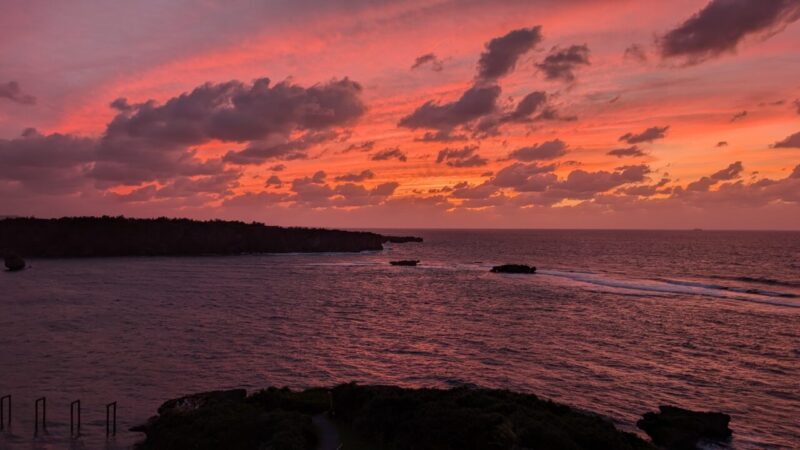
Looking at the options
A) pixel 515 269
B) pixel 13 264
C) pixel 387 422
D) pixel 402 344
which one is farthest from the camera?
pixel 515 269

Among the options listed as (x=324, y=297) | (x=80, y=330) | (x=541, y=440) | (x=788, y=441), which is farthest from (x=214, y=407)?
(x=324, y=297)

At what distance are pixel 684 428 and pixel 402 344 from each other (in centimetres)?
2230

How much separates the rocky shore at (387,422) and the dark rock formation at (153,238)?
14793 centimetres

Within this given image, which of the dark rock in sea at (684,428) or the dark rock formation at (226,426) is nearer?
the dark rock formation at (226,426)

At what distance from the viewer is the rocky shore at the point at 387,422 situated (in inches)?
773

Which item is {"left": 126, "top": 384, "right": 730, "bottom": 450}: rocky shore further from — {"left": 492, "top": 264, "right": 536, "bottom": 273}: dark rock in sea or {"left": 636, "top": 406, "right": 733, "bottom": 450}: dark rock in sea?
{"left": 492, "top": 264, "right": 536, "bottom": 273}: dark rock in sea

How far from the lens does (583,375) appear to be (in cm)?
3400

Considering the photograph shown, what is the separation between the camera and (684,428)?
23812 millimetres

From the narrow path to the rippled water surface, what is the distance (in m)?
7.52

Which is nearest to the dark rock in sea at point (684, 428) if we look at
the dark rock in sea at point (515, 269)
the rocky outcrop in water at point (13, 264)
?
the dark rock in sea at point (515, 269)

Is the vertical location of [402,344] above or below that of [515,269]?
below

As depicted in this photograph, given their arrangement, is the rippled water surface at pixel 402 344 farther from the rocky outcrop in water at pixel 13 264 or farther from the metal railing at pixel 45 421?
the rocky outcrop in water at pixel 13 264

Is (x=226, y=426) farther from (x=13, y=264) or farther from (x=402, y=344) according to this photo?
(x=13, y=264)

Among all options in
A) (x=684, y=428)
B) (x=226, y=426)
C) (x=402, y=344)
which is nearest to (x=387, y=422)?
(x=226, y=426)
